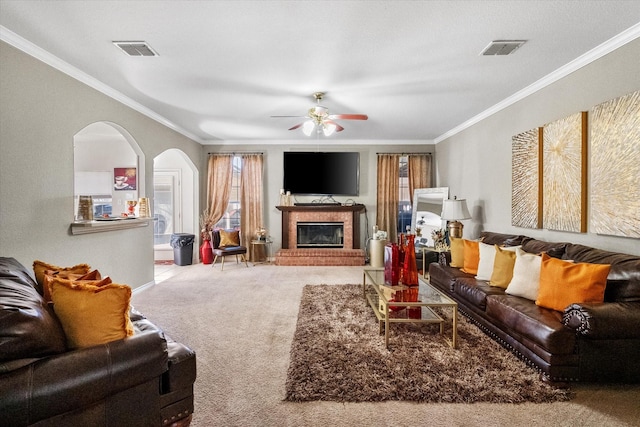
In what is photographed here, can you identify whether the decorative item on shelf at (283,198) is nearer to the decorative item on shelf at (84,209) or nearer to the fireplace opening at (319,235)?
the fireplace opening at (319,235)

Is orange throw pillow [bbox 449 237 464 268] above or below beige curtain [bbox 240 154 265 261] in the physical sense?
below

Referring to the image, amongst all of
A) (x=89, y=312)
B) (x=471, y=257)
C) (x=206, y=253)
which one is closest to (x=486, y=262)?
(x=471, y=257)

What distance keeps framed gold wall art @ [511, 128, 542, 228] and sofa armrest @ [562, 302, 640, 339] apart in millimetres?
1860

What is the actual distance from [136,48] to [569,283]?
4104 mm

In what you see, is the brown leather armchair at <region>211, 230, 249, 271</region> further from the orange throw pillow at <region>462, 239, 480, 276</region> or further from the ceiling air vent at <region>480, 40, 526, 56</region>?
the ceiling air vent at <region>480, 40, 526, 56</region>

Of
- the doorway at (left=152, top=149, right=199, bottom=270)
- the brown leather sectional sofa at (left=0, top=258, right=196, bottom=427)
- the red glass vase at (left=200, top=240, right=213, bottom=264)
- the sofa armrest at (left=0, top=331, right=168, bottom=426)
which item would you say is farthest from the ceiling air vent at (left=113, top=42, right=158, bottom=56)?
the doorway at (left=152, top=149, right=199, bottom=270)

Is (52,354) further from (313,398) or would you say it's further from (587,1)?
(587,1)

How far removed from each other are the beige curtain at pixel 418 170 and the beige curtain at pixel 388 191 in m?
0.27

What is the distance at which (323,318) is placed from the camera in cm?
358

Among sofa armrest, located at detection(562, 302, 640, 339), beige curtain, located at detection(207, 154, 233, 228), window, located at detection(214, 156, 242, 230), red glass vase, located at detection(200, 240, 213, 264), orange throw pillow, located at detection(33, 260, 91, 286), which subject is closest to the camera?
sofa armrest, located at detection(562, 302, 640, 339)

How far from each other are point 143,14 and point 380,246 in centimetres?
543

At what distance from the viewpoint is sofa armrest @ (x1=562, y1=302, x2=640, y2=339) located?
212 cm

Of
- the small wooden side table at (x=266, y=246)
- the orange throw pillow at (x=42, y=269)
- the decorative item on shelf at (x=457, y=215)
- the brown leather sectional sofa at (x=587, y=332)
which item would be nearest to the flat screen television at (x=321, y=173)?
the small wooden side table at (x=266, y=246)

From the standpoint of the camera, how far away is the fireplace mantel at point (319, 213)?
7152mm
